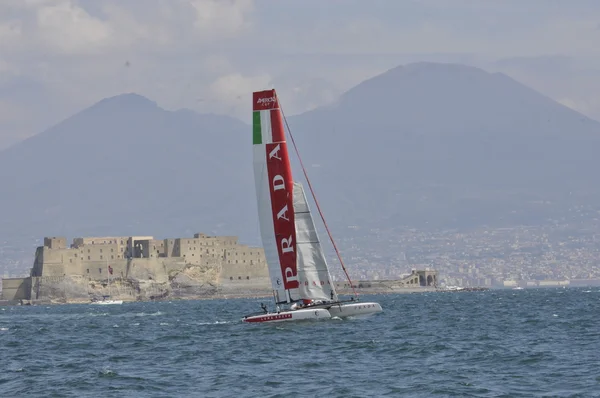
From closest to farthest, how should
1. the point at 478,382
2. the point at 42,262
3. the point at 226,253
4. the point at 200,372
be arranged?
the point at 478,382 < the point at 200,372 < the point at 42,262 < the point at 226,253

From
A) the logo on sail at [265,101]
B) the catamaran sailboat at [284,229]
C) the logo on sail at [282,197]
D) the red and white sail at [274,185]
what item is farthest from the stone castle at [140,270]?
the logo on sail at [265,101]

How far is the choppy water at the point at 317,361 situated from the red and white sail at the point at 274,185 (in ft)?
9.80

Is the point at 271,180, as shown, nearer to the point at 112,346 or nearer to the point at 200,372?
the point at 112,346

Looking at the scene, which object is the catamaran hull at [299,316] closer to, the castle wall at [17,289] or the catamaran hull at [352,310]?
the catamaran hull at [352,310]

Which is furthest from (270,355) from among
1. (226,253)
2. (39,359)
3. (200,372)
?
(226,253)

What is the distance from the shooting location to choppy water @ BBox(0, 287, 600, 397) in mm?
32938

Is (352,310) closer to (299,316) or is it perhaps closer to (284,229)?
(299,316)

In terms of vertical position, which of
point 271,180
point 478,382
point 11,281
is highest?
point 11,281

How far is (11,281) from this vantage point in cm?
16138

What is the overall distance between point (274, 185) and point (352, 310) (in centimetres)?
662

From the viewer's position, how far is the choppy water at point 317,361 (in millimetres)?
32938

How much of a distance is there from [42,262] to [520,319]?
10350 cm

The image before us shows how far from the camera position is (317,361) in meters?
39.1

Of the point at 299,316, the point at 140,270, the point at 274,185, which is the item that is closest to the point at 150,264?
the point at 140,270
